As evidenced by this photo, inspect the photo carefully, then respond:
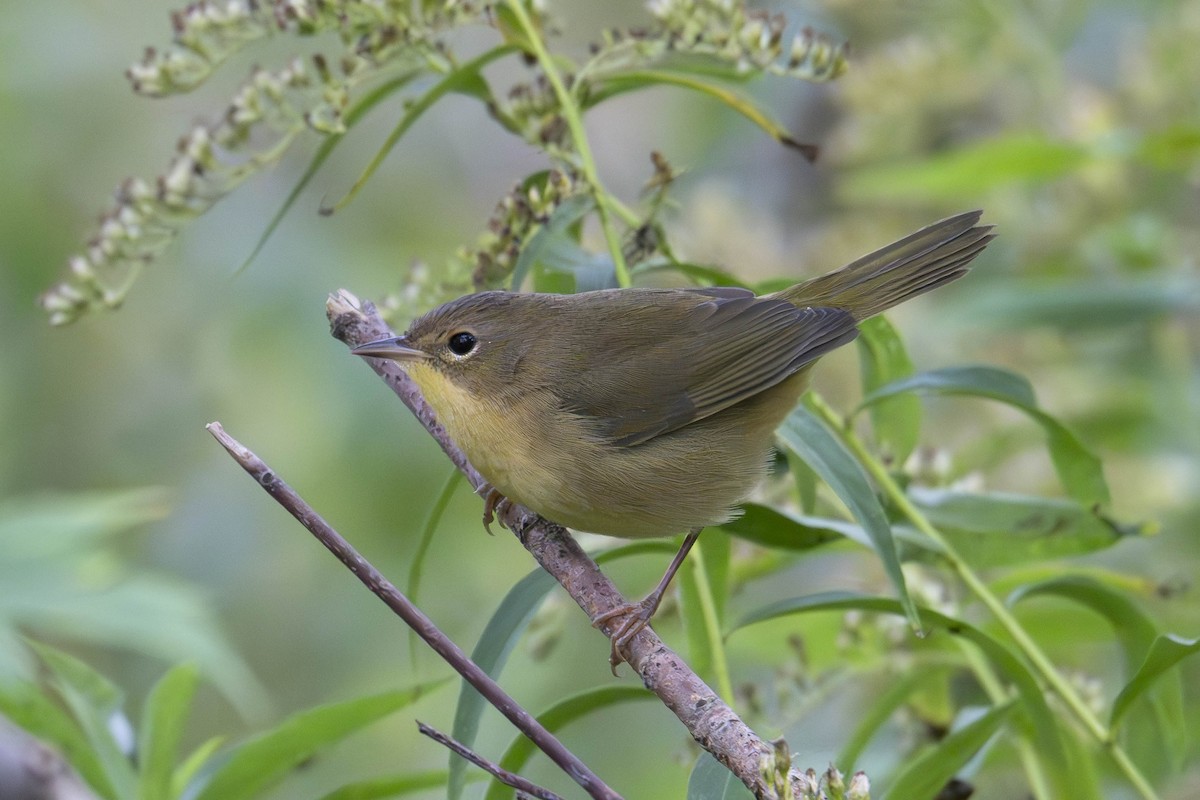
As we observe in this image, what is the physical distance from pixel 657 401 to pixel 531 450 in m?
0.33

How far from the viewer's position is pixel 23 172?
4.77 m

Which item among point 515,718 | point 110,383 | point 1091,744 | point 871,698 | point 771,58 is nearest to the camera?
point 515,718

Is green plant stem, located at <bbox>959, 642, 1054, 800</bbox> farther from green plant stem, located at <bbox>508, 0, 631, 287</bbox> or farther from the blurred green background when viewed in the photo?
green plant stem, located at <bbox>508, 0, 631, 287</bbox>

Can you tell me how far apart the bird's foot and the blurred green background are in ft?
0.69

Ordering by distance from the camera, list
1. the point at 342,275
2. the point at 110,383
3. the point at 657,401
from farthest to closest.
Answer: the point at 110,383 → the point at 342,275 → the point at 657,401

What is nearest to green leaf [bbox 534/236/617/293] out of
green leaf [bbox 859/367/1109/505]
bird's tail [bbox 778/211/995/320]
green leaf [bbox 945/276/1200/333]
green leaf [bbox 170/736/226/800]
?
green leaf [bbox 859/367/1109/505]

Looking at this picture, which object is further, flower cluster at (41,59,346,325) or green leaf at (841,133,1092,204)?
green leaf at (841,133,1092,204)

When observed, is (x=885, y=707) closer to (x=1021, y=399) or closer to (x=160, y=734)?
(x=1021, y=399)

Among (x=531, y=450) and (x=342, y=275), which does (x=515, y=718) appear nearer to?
(x=531, y=450)

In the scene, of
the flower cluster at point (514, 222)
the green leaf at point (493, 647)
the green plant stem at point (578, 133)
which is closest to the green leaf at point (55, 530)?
the flower cluster at point (514, 222)

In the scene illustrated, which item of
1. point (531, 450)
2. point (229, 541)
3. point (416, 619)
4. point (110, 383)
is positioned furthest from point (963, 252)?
A: point (110, 383)

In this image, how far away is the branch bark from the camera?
1.57 m

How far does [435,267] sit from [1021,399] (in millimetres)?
3396

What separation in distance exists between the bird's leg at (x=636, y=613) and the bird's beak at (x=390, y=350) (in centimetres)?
71
